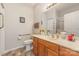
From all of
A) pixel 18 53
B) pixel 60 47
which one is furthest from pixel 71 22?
pixel 18 53

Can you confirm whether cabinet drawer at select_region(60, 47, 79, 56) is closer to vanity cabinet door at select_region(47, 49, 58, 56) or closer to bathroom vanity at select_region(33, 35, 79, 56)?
bathroom vanity at select_region(33, 35, 79, 56)

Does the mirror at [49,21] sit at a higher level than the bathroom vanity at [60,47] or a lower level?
higher

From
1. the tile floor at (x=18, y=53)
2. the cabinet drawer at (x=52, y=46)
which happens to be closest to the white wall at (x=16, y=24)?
the tile floor at (x=18, y=53)

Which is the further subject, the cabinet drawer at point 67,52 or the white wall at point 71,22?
the white wall at point 71,22

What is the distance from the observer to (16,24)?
1.87 meters

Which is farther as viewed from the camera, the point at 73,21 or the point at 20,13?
the point at 20,13

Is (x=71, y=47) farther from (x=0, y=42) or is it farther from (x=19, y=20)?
(x=0, y=42)

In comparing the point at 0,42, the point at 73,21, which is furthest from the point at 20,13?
the point at 73,21

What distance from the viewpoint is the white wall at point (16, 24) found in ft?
5.97

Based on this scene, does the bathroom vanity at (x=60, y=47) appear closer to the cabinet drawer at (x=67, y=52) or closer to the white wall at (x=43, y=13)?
the cabinet drawer at (x=67, y=52)

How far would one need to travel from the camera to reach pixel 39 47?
2.26 meters

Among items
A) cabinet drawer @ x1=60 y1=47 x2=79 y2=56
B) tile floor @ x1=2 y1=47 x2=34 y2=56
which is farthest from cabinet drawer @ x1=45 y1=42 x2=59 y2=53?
tile floor @ x1=2 y1=47 x2=34 y2=56

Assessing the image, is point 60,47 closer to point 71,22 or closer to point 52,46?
point 52,46

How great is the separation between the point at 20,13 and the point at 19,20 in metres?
0.14
